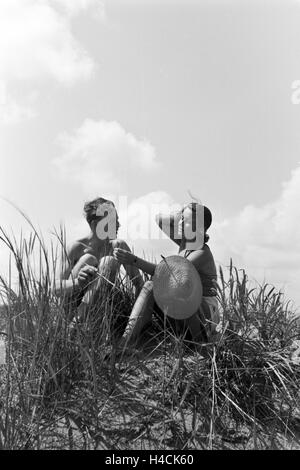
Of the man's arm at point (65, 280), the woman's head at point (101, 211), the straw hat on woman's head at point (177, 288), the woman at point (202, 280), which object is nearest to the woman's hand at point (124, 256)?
the woman at point (202, 280)

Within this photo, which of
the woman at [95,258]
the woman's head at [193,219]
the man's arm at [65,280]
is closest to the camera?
the man's arm at [65,280]

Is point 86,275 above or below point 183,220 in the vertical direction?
below

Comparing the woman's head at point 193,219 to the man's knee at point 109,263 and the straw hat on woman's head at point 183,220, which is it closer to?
the straw hat on woman's head at point 183,220

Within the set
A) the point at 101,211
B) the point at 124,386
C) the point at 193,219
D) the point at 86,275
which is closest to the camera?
the point at 124,386

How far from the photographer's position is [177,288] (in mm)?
3598

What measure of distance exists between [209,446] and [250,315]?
3.81 feet

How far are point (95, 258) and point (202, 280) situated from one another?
92cm

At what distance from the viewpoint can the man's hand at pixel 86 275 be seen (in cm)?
376

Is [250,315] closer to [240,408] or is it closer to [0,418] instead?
[240,408]

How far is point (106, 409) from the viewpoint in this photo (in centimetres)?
302

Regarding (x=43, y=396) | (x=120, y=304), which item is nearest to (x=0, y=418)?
(x=43, y=396)

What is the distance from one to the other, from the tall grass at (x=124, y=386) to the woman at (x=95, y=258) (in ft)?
0.63

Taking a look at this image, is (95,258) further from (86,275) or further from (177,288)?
(177,288)

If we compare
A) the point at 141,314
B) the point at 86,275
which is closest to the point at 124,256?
the point at 86,275
